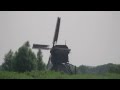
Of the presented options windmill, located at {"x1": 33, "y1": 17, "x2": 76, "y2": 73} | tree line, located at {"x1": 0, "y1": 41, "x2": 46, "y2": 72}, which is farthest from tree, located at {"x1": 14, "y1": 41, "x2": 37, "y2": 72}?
windmill, located at {"x1": 33, "y1": 17, "x2": 76, "y2": 73}

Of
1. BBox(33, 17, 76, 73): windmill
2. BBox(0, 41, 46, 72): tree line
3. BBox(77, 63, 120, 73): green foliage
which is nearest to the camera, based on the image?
BBox(33, 17, 76, 73): windmill

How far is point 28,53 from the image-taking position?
4766cm

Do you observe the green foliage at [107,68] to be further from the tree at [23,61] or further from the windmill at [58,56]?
the tree at [23,61]

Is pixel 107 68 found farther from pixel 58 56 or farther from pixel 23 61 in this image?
pixel 58 56

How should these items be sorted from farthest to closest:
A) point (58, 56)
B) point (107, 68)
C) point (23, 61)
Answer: point (107, 68) → point (23, 61) → point (58, 56)

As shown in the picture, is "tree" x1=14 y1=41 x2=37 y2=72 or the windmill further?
"tree" x1=14 y1=41 x2=37 y2=72

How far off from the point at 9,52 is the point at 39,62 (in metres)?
8.49

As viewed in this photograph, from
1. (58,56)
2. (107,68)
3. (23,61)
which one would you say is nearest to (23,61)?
(23,61)

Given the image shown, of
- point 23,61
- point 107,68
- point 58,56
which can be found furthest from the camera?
point 107,68

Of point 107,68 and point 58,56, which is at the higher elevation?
point 58,56

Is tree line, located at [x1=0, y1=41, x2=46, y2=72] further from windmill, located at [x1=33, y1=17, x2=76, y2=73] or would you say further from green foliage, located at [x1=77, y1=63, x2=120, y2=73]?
green foliage, located at [x1=77, y1=63, x2=120, y2=73]

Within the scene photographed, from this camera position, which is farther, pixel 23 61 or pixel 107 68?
pixel 107 68
